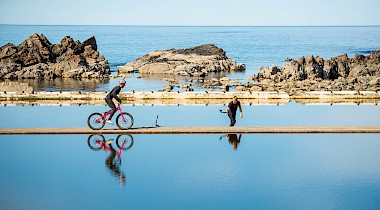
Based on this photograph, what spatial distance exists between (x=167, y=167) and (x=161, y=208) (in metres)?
4.90

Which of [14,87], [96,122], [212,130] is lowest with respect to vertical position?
[212,130]

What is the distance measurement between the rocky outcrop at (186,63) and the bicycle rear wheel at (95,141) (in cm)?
7181

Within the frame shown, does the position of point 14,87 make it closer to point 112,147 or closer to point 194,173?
point 112,147

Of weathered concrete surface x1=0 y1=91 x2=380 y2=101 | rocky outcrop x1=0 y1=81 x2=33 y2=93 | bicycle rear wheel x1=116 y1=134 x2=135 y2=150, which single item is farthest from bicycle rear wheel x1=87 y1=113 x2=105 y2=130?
rocky outcrop x1=0 y1=81 x2=33 y2=93

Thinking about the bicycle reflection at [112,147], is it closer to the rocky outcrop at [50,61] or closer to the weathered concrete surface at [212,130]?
the weathered concrete surface at [212,130]

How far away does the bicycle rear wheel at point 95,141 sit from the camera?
24.8m

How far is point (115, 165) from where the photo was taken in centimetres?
2173

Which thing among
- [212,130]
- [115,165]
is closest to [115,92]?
[115,165]

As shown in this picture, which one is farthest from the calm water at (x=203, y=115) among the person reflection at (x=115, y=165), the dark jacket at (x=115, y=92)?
the person reflection at (x=115, y=165)

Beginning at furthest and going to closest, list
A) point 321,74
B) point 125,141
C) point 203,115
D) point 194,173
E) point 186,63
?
1. point 186,63
2. point 321,74
3. point 203,115
4. point 125,141
5. point 194,173

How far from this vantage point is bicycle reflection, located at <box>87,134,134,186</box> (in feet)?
68.0

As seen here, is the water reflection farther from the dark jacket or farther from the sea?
the dark jacket

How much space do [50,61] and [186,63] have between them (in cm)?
2771

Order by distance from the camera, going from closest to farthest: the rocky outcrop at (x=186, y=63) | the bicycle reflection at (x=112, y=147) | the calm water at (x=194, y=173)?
the calm water at (x=194, y=173) < the bicycle reflection at (x=112, y=147) < the rocky outcrop at (x=186, y=63)
